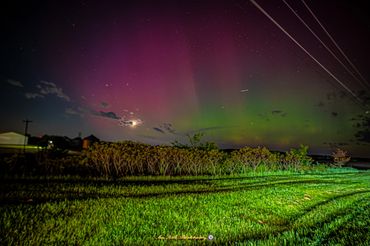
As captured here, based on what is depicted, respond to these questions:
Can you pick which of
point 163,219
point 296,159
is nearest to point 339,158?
point 296,159

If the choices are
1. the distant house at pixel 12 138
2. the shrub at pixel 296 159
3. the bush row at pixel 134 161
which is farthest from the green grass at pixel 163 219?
the distant house at pixel 12 138

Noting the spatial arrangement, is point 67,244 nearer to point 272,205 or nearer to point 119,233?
point 119,233

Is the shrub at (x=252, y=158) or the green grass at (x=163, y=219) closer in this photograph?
the green grass at (x=163, y=219)

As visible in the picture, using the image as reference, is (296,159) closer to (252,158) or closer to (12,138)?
(252,158)

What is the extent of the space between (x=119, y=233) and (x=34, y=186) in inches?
197

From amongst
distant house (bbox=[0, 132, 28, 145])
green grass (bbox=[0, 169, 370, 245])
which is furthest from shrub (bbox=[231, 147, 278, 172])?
distant house (bbox=[0, 132, 28, 145])

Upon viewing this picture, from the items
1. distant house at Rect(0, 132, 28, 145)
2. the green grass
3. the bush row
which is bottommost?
the green grass

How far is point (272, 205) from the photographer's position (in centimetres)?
713

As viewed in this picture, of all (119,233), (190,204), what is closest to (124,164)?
(190,204)

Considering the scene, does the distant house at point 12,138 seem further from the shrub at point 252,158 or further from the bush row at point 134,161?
the shrub at point 252,158

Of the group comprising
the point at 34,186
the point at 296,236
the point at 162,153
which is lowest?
the point at 296,236

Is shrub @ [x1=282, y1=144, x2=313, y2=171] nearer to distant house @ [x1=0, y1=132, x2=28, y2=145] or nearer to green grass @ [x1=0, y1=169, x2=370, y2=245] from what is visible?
green grass @ [x1=0, y1=169, x2=370, y2=245]

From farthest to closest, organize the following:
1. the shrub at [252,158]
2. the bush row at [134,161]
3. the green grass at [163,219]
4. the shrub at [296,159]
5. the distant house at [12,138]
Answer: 1. the distant house at [12,138]
2. the shrub at [296,159]
3. the shrub at [252,158]
4. the bush row at [134,161]
5. the green grass at [163,219]

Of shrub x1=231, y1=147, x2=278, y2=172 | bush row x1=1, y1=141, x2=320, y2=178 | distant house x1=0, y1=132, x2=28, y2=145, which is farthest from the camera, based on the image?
distant house x1=0, y1=132, x2=28, y2=145
